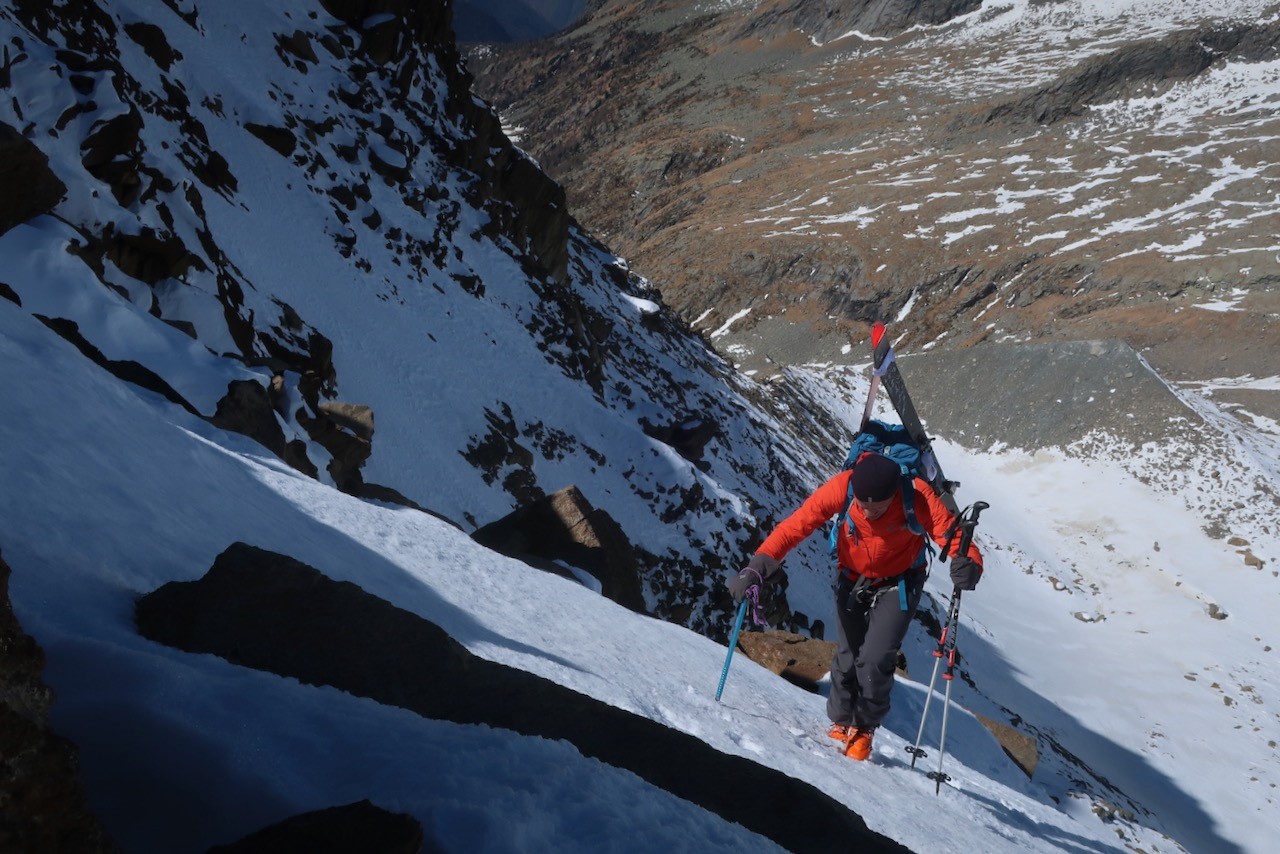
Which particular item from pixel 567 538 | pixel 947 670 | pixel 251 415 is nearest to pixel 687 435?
pixel 567 538

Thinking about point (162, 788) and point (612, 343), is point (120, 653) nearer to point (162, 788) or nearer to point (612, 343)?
point (162, 788)

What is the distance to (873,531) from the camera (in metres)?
5.32

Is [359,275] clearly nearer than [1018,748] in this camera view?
No

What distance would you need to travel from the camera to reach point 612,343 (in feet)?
75.2

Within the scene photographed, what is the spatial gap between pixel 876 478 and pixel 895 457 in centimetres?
38

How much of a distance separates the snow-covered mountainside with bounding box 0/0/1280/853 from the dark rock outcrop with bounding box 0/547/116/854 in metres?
0.04

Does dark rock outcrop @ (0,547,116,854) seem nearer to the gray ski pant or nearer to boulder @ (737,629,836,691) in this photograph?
the gray ski pant

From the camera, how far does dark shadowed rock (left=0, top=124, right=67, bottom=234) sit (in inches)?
201

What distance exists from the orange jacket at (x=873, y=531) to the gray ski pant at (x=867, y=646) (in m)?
0.16

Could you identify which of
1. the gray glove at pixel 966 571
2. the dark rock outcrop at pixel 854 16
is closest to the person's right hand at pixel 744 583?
the gray glove at pixel 966 571

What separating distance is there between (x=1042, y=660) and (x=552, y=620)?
60.8 feet

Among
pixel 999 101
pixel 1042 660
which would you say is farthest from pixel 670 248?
pixel 1042 660

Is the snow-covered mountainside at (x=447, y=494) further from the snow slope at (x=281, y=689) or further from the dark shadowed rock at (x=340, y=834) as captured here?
the dark shadowed rock at (x=340, y=834)

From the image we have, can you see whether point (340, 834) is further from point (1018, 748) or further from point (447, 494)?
point (447, 494)
